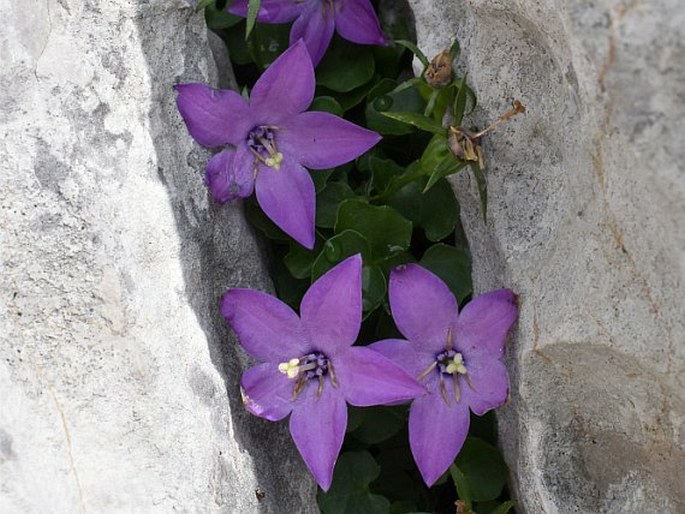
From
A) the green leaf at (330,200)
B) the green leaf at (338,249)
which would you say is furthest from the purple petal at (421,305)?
the green leaf at (330,200)

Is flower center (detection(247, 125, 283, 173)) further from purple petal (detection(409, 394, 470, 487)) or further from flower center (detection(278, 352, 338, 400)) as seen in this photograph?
purple petal (detection(409, 394, 470, 487))

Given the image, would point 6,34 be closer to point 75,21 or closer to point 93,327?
point 75,21

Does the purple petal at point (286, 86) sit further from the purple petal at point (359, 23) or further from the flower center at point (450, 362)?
the flower center at point (450, 362)

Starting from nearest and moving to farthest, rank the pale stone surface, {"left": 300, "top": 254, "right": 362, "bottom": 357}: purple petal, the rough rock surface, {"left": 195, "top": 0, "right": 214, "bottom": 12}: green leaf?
the pale stone surface
the rough rock surface
{"left": 300, "top": 254, "right": 362, "bottom": 357}: purple petal
{"left": 195, "top": 0, "right": 214, "bottom": 12}: green leaf

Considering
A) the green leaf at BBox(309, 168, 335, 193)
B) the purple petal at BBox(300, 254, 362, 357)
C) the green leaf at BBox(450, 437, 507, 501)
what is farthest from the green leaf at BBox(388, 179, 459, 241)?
the green leaf at BBox(450, 437, 507, 501)

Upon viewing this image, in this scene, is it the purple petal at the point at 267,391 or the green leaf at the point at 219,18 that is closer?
the purple petal at the point at 267,391

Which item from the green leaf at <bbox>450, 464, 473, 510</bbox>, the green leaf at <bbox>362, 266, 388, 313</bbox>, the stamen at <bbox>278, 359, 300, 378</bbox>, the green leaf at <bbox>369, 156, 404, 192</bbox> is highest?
the green leaf at <bbox>369, 156, 404, 192</bbox>

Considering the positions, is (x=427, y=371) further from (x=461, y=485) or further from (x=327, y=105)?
(x=327, y=105)
